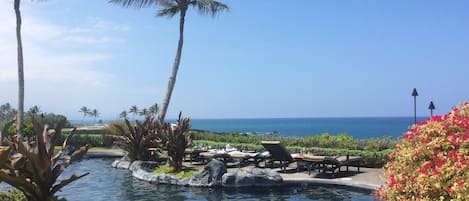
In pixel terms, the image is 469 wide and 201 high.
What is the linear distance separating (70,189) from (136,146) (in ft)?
15.3

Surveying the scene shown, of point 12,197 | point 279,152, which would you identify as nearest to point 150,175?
point 279,152

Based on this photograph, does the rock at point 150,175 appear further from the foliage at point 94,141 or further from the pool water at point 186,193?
the foliage at point 94,141

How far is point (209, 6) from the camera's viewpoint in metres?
21.9

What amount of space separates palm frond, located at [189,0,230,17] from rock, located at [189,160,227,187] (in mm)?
11341

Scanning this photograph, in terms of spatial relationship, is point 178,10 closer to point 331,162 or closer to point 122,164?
point 122,164

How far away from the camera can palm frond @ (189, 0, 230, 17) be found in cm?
2180

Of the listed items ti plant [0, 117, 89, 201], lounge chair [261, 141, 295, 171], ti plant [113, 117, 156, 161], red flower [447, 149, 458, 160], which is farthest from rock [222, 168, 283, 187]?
red flower [447, 149, 458, 160]

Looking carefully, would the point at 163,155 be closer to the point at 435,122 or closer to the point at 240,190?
the point at 240,190

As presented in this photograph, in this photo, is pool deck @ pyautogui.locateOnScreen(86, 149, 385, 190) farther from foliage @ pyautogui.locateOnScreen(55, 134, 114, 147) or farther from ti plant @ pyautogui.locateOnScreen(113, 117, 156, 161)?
foliage @ pyautogui.locateOnScreen(55, 134, 114, 147)

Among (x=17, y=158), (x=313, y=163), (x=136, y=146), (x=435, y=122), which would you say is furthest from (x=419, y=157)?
(x=136, y=146)

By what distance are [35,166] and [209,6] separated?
18217 millimetres

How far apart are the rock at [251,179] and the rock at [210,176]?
0.21 m

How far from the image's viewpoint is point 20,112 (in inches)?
774

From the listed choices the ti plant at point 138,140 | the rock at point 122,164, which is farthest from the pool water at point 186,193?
the rock at point 122,164
